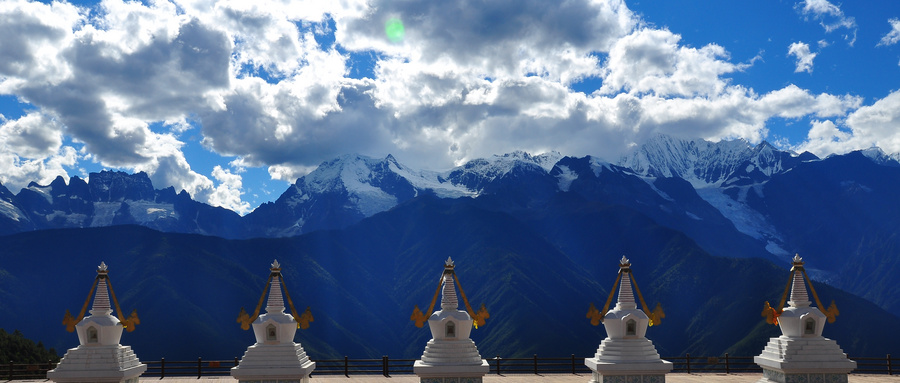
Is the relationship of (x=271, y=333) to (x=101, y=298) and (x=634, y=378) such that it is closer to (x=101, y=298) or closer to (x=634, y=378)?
(x=101, y=298)

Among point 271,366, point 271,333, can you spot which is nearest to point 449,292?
point 271,333

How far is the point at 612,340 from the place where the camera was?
29.5 m

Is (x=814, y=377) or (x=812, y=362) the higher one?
(x=812, y=362)

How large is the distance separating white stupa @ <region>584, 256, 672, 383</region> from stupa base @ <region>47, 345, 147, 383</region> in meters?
18.6

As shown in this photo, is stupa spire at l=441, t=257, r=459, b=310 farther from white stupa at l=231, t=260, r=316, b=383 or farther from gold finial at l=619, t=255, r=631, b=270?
gold finial at l=619, t=255, r=631, b=270

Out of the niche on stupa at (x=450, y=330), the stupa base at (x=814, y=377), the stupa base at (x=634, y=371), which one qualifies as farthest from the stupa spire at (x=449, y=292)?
the stupa base at (x=814, y=377)

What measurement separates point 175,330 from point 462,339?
456 feet

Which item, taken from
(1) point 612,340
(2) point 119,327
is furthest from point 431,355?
(2) point 119,327

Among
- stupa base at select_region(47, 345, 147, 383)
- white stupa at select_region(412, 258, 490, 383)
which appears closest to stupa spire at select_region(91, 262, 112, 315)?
stupa base at select_region(47, 345, 147, 383)

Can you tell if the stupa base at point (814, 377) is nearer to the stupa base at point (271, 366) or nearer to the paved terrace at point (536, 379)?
the paved terrace at point (536, 379)

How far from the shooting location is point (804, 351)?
1148 inches

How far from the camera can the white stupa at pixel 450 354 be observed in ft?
91.8

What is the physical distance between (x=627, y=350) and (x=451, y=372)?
276 inches

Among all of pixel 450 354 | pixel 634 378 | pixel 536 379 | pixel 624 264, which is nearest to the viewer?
pixel 450 354
